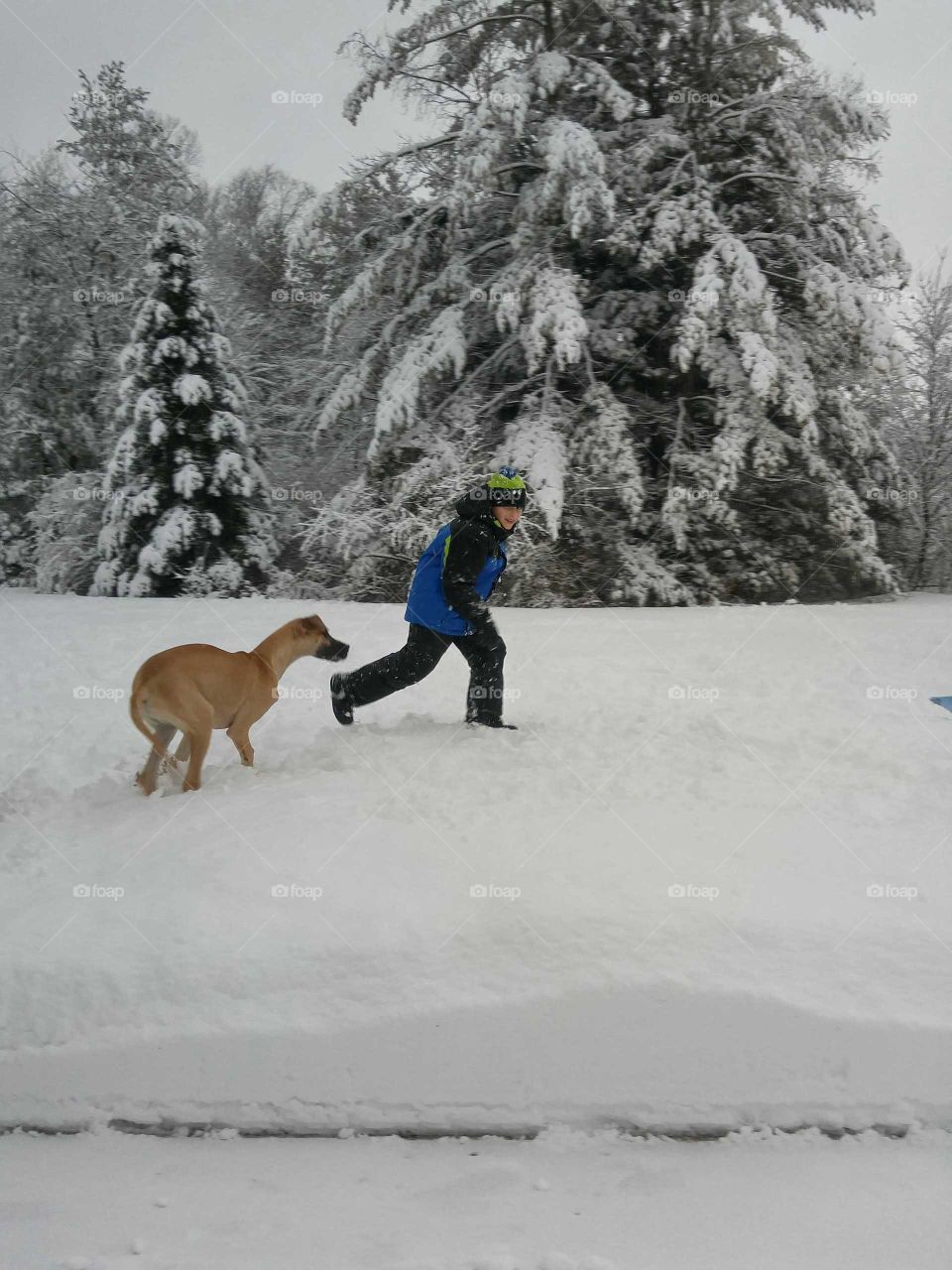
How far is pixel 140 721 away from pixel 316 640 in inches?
45.4

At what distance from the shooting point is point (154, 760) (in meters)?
4.77

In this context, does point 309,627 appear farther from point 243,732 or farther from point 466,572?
point 466,572

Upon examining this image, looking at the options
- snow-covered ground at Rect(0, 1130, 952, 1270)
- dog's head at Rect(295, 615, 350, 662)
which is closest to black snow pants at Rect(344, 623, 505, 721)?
dog's head at Rect(295, 615, 350, 662)

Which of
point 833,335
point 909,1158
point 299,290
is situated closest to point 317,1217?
point 909,1158

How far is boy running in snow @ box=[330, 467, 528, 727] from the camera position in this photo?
203 inches

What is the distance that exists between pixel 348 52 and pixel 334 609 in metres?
9.10

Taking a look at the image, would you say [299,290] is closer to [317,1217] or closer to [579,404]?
[579,404]

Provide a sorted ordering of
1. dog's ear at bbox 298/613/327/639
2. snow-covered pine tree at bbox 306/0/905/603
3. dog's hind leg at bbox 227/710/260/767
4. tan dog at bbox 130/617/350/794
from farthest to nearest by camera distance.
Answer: snow-covered pine tree at bbox 306/0/905/603 < dog's ear at bbox 298/613/327/639 < dog's hind leg at bbox 227/710/260/767 < tan dog at bbox 130/617/350/794

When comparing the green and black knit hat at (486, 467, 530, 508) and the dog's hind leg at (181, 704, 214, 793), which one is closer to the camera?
the dog's hind leg at (181, 704, 214, 793)

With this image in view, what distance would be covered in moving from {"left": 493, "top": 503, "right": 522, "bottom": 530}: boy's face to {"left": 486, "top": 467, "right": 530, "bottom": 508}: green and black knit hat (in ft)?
0.05

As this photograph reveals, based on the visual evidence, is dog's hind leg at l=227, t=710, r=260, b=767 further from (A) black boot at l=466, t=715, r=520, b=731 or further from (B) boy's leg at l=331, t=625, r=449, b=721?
(A) black boot at l=466, t=715, r=520, b=731

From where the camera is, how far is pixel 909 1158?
2943mm

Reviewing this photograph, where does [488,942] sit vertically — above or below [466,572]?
below

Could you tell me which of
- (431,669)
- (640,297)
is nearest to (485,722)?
(431,669)
